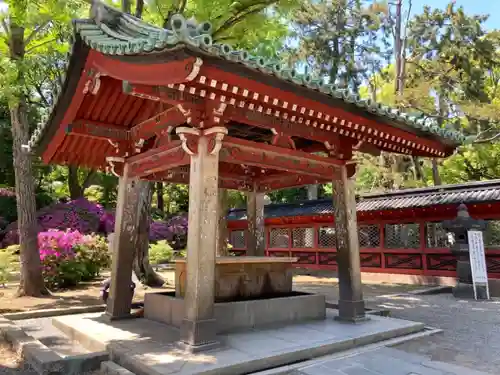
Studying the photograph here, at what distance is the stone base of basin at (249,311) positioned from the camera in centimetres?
619

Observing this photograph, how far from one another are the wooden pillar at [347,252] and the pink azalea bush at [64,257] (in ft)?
26.8

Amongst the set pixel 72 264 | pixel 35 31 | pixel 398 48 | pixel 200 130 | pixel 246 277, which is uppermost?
pixel 398 48

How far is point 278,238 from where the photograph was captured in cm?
2100

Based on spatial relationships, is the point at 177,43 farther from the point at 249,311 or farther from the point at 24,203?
the point at 24,203

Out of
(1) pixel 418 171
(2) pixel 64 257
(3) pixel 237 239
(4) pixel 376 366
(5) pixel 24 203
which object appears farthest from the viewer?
(3) pixel 237 239

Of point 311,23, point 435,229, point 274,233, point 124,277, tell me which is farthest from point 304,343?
point 311,23

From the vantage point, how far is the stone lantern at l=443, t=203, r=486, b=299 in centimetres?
1155

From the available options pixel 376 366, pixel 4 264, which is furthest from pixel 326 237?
pixel 376 366

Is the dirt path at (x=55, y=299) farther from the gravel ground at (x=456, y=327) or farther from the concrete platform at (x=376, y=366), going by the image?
the gravel ground at (x=456, y=327)

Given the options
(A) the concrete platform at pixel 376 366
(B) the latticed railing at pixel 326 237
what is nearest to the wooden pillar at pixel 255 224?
(A) the concrete platform at pixel 376 366

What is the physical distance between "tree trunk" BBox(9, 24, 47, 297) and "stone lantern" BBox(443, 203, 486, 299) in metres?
11.5

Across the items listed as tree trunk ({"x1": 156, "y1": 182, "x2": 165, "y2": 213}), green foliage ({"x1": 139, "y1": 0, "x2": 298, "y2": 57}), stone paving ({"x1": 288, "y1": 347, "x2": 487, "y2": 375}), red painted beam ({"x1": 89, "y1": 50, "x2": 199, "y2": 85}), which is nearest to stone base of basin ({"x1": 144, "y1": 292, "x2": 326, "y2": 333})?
stone paving ({"x1": 288, "y1": 347, "x2": 487, "y2": 375})

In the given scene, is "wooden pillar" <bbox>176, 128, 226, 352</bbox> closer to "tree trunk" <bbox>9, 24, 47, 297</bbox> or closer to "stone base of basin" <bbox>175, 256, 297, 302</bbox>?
"stone base of basin" <bbox>175, 256, 297, 302</bbox>

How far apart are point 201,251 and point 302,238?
49.4ft
